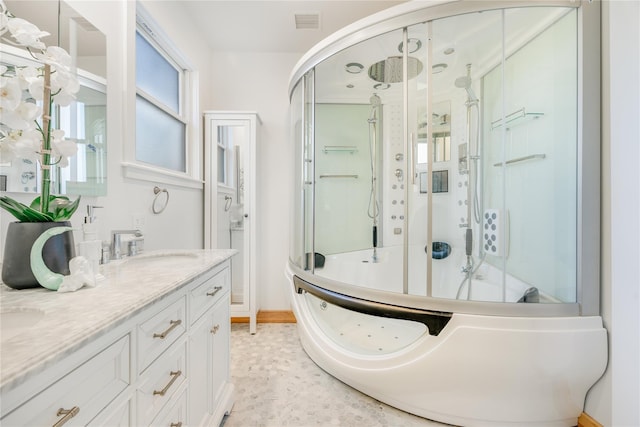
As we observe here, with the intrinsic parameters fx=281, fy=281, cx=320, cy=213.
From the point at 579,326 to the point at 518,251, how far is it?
1.34 ft

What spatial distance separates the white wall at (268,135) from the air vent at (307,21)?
0.41 metres

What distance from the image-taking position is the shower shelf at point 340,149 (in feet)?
8.03

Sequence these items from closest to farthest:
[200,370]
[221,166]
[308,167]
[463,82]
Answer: [200,370], [463,82], [308,167], [221,166]

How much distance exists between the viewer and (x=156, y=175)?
1787 mm

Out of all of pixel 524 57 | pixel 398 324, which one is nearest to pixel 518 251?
pixel 398 324

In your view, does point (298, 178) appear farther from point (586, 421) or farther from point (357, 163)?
point (586, 421)

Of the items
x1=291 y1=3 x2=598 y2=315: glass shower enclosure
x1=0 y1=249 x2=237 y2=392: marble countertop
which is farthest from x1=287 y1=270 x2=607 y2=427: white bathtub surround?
x1=0 y1=249 x2=237 y2=392: marble countertop

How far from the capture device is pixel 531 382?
4.32 ft

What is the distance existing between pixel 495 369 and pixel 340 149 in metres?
1.89

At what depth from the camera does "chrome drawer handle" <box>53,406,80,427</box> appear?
0.52m

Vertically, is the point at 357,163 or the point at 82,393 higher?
the point at 357,163

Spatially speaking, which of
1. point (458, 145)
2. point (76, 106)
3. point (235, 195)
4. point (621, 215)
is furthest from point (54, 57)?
point (621, 215)

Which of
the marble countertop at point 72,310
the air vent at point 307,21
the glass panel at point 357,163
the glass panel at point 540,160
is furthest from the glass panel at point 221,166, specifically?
the glass panel at point 540,160

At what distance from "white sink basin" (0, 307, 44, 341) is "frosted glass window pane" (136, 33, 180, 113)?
5.23 feet
